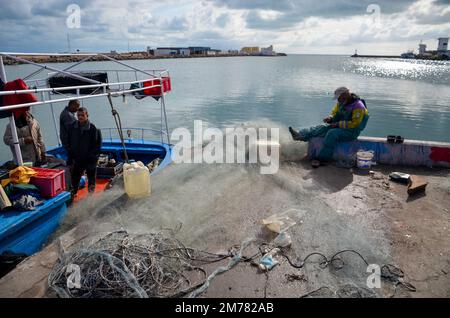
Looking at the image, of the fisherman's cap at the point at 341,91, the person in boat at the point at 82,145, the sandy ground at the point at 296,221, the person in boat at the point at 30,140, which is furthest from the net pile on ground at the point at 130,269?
the fisherman's cap at the point at 341,91

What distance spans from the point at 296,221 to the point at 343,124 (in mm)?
3387

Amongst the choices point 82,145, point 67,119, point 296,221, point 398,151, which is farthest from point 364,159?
point 67,119

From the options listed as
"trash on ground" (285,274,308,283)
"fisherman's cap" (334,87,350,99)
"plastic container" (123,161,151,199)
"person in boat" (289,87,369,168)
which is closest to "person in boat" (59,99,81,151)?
"plastic container" (123,161,151,199)

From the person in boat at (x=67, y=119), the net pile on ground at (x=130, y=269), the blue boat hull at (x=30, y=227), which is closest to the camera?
the net pile on ground at (x=130, y=269)

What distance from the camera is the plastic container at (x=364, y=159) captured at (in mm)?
7004

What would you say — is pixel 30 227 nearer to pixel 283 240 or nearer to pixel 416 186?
pixel 283 240

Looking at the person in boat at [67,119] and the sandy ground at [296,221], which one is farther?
the person in boat at [67,119]

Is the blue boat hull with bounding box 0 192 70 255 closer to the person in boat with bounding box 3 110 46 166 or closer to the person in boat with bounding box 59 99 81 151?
the person in boat with bounding box 59 99 81 151

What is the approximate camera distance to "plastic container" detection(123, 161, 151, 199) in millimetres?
5531

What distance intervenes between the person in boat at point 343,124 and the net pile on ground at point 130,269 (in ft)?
14.4

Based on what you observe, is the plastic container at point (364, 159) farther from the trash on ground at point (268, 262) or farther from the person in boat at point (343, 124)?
the trash on ground at point (268, 262)

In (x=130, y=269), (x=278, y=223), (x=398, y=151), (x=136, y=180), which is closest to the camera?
(x=130, y=269)

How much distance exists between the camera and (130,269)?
3.66 m

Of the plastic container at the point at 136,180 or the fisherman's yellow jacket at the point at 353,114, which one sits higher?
the fisherman's yellow jacket at the point at 353,114
